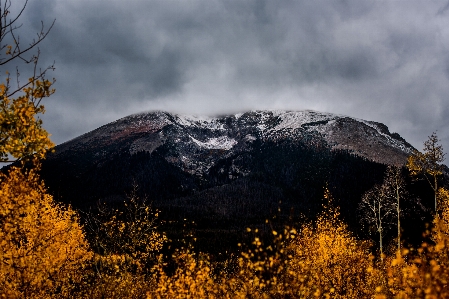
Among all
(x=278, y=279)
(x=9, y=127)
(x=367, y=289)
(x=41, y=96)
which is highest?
(x=41, y=96)

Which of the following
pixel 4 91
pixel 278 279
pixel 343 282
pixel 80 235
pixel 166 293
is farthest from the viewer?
pixel 80 235

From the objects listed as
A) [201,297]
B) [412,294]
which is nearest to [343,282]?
[201,297]

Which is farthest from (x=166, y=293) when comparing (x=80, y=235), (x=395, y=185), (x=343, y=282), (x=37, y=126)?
(x=80, y=235)

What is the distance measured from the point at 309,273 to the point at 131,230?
41.6 ft

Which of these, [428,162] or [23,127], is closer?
[23,127]

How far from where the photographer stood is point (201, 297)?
1298 cm

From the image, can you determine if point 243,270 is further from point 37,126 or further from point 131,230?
point 131,230

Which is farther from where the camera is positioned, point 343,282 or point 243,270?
point 343,282

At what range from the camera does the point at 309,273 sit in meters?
10.8

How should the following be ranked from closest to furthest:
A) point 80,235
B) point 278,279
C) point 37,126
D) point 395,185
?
point 37,126 → point 278,279 → point 395,185 → point 80,235

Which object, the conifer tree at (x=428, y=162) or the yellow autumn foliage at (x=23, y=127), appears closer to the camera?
the yellow autumn foliage at (x=23, y=127)

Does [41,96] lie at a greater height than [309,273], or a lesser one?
greater

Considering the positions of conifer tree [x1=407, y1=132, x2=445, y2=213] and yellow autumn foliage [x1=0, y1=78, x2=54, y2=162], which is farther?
conifer tree [x1=407, y1=132, x2=445, y2=213]

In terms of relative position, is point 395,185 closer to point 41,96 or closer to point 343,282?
point 343,282
